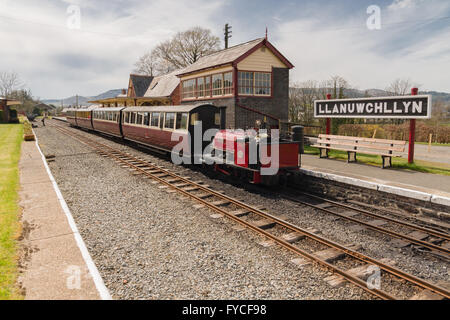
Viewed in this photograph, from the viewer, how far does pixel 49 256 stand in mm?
5047

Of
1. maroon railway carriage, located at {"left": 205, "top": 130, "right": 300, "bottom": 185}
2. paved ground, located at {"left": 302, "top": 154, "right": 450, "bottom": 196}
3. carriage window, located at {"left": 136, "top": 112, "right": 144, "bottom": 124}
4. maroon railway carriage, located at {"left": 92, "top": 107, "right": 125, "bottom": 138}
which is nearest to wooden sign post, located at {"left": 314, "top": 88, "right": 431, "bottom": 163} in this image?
paved ground, located at {"left": 302, "top": 154, "right": 450, "bottom": 196}

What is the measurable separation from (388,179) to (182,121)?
24.8 feet

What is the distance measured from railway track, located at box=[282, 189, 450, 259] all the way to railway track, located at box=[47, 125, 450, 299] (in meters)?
1.26

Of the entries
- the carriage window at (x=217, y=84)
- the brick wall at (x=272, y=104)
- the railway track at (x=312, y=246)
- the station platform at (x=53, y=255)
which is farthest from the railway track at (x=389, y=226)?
the carriage window at (x=217, y=84)

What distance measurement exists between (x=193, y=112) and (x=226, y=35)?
74.0ft

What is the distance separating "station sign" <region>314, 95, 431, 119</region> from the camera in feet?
33.4

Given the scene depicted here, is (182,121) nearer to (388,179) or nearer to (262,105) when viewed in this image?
(388,179)

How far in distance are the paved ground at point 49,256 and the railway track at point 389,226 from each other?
5.76 metres

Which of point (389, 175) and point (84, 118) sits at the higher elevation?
point (84, 118)

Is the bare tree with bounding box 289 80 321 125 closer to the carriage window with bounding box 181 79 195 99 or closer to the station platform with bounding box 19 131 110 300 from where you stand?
the carriage window with bounding box 181 79 195 99

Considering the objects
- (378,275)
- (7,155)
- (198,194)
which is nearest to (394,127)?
(198,194)

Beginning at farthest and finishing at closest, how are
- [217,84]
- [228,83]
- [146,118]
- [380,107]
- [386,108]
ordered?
[217,84] < [228,83] < [146,118] < [380,107] < [386,108]

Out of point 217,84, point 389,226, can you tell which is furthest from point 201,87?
point 389,226

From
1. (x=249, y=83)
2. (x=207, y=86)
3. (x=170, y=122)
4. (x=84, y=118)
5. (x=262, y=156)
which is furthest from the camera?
(x=84, y=118)
